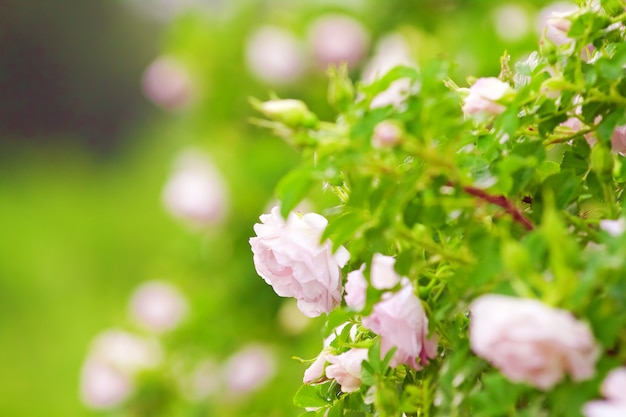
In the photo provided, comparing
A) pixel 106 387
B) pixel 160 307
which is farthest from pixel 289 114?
pixel 160 307

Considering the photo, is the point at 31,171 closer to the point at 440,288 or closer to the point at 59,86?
the point at 59,86

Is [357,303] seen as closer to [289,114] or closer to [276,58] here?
[289,114]

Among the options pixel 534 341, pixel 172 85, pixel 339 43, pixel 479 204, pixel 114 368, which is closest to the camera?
pixel 534 341

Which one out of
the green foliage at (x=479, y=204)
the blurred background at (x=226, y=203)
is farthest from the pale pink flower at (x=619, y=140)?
the blurred background at (x=226, y=203)

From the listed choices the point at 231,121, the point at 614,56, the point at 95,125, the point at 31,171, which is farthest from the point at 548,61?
the point at 95,125

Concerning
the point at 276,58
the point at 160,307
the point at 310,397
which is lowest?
the point at 160,307

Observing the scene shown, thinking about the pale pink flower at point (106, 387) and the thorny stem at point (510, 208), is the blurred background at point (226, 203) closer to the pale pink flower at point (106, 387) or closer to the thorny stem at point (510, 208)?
the pale pink flower at point (106, 387)

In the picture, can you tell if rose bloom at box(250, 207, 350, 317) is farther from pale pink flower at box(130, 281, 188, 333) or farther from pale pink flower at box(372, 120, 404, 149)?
pale pink flower at box(130, 281, 188, 333)
